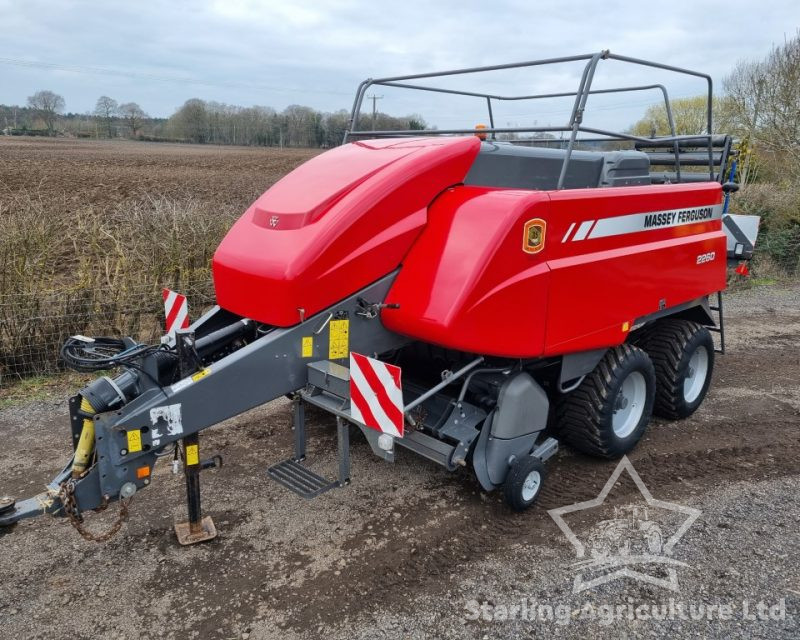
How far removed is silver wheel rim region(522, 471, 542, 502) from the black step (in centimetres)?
105

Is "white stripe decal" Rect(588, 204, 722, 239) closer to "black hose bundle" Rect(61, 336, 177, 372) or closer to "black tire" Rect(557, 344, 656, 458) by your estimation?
"black tire" Rect(557, 344, 656, 458)

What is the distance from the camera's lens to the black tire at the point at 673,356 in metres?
4.88

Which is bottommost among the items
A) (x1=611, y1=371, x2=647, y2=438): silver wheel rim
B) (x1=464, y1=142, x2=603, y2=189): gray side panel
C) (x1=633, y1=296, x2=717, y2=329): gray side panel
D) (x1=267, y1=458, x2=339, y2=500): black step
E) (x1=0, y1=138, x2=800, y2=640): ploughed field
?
(x1=0, y1=138, x2=800, y2=640): ploughed field

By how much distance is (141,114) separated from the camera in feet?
239

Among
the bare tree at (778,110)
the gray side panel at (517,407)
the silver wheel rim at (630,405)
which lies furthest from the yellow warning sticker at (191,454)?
the bare tree at (778,110)

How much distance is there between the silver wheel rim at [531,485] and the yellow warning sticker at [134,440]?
201cm

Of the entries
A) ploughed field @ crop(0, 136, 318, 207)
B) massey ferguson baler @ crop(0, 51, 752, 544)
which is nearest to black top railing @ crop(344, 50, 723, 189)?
massey ferguson baler @ crop(0, 51, 752, 544)

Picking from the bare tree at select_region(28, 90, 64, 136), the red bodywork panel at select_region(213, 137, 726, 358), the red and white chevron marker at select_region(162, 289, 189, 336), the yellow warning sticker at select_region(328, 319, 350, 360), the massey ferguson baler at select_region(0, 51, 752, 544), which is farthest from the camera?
the bare tree at select_region(28, 90, 64, 136)

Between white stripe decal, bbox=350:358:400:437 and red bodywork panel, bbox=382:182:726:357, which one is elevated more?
red bodywork panel, bbox=382:182:726:357

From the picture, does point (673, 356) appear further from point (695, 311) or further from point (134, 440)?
point (134, 440)

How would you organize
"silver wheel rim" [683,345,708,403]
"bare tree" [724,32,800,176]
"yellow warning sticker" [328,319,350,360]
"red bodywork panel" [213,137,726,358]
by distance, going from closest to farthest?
"red bodywork panel" [213,137,726,358], "yellow warning sticker" [328,319,350,360], "silver wheel rim" [683,345,708,403], "bare tree" [724,32,800,176]

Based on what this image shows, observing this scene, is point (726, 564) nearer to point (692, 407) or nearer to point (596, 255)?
point (596, 255)

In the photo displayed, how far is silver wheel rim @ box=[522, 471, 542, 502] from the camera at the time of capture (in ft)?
12.0

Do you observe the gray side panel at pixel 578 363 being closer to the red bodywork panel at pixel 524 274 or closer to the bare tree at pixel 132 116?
the red bodywork panel at pixel 524 274
